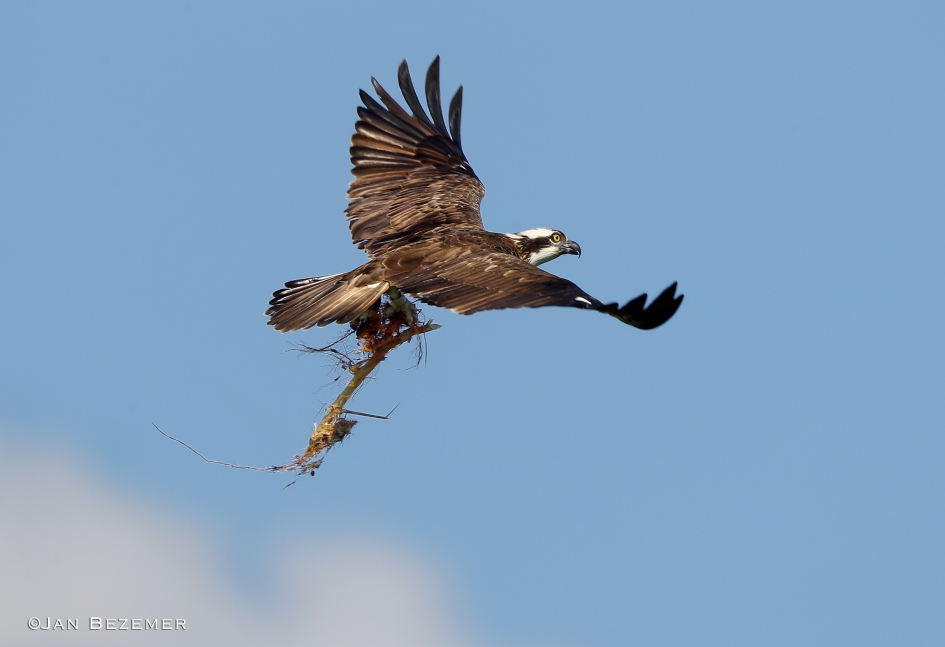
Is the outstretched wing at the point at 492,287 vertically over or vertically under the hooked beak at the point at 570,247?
under

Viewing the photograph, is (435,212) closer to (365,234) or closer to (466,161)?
(365,234)

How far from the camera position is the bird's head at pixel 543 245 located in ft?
40.4

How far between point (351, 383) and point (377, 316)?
37.9 inches

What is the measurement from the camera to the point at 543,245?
12.5 meters

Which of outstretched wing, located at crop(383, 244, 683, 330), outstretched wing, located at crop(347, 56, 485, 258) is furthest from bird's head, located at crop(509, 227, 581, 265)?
outstretched wing, located at crop(383, 244, 683, 330)

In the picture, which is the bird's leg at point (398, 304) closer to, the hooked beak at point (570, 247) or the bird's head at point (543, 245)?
the bird's head at point (543, 245)

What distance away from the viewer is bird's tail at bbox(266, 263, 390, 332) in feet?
34.5

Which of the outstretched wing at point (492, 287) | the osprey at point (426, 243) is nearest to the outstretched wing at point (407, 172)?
the osprey at point (426, 243)

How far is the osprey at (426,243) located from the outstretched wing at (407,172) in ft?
0.04

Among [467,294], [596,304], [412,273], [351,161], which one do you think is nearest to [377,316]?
[412,273]

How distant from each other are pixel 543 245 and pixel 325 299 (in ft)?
8.56

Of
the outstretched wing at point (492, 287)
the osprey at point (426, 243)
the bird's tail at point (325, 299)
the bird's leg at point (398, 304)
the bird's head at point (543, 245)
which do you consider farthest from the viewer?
the bird's head at point (543, 245)

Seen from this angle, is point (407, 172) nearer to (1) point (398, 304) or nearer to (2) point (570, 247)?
(2) point (570, 247)

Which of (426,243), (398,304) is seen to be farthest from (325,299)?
(426,243)
